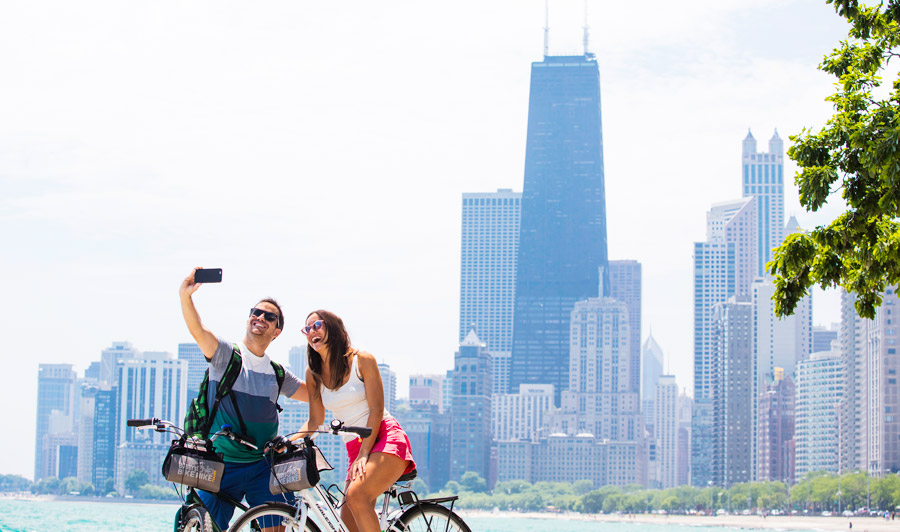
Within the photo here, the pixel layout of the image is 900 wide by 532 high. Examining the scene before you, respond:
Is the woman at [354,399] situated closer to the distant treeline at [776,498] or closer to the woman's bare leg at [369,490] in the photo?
the woman's bare leg at [369,490]

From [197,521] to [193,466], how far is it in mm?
341

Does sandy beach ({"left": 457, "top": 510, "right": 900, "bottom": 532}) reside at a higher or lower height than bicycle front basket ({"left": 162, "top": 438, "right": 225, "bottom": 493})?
lower

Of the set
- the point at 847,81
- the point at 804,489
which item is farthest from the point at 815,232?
the point at 804,489

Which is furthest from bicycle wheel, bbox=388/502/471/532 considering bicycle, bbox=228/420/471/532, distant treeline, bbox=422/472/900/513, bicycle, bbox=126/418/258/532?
distant treeline, bbox=422/472/900/513

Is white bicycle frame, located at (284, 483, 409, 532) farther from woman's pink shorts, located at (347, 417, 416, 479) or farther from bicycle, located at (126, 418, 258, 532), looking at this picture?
bicycle, located at (126, 418, 258, 532)

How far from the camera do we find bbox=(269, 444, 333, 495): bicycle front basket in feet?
22.9

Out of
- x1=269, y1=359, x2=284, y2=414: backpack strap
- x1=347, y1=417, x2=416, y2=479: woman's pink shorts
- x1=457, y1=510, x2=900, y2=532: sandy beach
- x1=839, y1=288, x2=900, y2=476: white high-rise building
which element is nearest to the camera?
x1=347, y1=417, x2=416, y2=479: woman's pink shorts

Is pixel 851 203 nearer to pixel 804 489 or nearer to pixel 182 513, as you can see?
pixel 182 513

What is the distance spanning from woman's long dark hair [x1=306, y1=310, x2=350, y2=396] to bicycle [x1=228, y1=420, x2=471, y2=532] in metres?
0.44

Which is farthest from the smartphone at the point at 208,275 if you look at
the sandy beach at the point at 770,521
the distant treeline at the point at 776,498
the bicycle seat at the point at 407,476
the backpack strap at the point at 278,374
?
the distant treeline at the point at 776,498

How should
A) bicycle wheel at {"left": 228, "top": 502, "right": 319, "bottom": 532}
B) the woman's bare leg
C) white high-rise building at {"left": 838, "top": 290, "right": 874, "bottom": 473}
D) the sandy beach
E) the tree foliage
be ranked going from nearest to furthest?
A: bicycle wheel at {"left": 228, "top": 502, "right": 319, "bottom": 532}, the woman's bare leg, the tree foliage, the sandy beach, white high-rise building at {"left": 838, "top": 290, "right": 874, "bottom": 473}

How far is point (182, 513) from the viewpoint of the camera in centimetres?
740

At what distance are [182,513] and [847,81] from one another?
7886mm

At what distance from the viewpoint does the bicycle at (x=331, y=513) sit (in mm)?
7102
